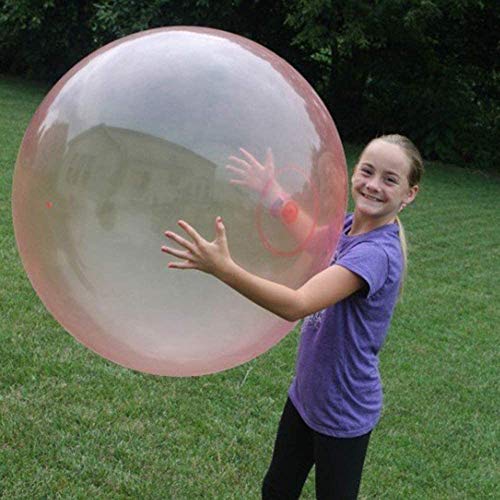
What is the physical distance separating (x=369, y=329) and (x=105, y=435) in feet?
5.65

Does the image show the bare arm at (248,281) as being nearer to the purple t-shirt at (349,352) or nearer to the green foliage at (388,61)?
the purple t-shirt at (349,352)

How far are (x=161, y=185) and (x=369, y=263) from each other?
0.60 metres

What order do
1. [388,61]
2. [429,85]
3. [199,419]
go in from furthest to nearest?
[388,61] → [429,85] → [199,419]

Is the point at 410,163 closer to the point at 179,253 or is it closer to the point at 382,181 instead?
the point at 382,181

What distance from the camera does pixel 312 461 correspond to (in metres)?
2.55

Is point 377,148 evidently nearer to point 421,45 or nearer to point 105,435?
point 105,435

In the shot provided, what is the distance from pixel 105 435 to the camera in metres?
3.52

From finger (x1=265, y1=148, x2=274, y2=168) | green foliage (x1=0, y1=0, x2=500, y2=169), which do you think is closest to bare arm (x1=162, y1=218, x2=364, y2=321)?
finger (x1=265, y1=148, x2=274, y2=168)

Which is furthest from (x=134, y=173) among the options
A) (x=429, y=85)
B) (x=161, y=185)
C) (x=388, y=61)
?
(x=388, y=61)

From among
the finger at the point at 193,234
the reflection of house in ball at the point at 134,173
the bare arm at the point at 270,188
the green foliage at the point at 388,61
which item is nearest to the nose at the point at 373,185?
the bare arm at the point at 270,188

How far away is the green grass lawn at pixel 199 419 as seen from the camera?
10.8 feet

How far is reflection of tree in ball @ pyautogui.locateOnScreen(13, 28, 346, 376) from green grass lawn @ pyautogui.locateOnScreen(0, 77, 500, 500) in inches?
49.5

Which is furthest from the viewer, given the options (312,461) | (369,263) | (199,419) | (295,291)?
(199,419)

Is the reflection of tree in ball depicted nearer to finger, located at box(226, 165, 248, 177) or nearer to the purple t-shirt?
finger, located at box(226, 165, 248, 177)
